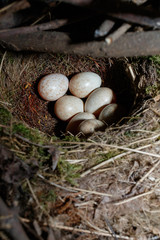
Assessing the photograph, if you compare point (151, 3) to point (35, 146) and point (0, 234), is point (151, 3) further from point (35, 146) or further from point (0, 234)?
point (0, 234)

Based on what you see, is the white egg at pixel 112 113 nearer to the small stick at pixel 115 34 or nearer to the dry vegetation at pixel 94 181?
the dry vegetation at pixel 94 181

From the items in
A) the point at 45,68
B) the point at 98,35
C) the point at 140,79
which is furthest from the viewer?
the point at 45,68

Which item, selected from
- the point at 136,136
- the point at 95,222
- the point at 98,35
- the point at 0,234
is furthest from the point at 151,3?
the point at 0,234

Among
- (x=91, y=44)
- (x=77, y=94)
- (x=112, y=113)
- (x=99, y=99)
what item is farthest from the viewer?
(x=77, y=94)

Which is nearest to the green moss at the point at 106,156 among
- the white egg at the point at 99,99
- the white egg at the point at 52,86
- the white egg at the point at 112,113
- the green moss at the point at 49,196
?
the green moss at the point at 49,196

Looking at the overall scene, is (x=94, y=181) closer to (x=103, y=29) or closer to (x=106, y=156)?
(x=106, y=156)

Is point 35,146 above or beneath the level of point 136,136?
above

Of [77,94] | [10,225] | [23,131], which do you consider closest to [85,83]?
[77,94]

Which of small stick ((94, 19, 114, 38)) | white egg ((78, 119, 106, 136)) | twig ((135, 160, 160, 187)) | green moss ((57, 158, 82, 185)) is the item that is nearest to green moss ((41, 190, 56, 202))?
green moss ((57, 158, 82, 185))
